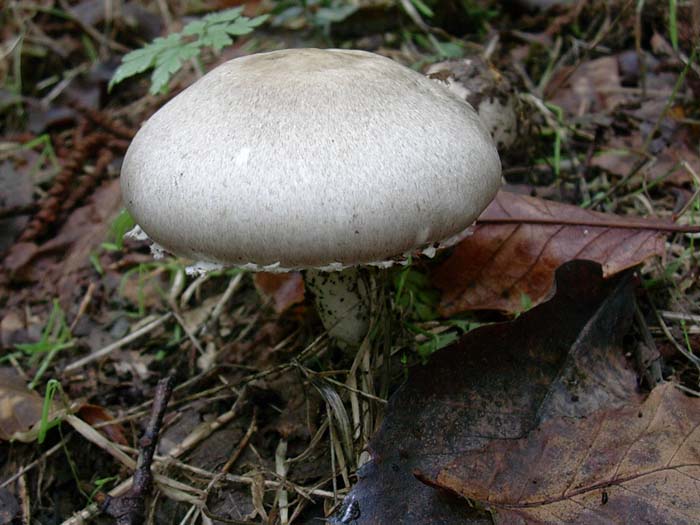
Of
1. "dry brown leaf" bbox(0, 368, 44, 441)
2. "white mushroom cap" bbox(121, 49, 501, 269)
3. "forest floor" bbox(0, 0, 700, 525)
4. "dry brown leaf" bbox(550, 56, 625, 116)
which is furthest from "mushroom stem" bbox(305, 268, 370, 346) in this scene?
"dry brown leaf" bbox(550, 56, 625, 116)

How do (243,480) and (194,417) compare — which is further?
(194,417)


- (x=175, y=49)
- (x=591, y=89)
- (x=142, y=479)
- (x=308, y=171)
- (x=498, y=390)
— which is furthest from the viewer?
(x=591, y=89)

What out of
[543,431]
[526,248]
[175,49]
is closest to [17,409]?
[175,49]

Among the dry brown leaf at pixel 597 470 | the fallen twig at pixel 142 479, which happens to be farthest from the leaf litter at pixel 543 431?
the fallen twig at pixel 142 479

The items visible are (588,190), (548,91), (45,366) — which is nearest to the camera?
(45,366)

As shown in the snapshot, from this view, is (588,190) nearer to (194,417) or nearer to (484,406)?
(484,406)

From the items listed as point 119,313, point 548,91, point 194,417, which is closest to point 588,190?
point 548,91

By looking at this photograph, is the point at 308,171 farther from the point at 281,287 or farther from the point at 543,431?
the point at 281,287
